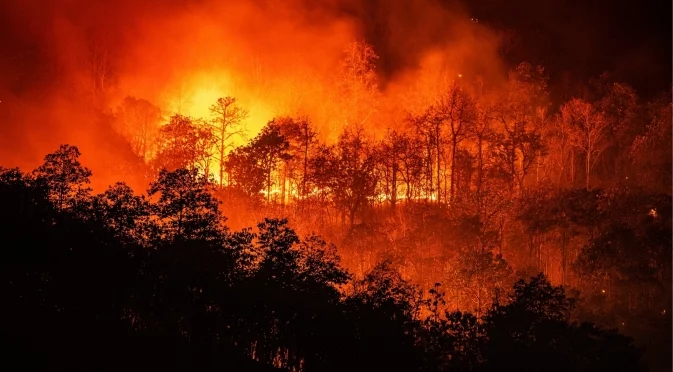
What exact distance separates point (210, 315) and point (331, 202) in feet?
84.5

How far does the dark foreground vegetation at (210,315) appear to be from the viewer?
47.2 feet

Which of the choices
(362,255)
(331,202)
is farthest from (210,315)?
(331,202)

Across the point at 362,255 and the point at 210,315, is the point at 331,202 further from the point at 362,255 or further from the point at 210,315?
the point at 210,315

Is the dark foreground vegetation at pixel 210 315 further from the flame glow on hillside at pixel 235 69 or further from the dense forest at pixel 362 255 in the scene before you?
the flame glow on hillside at pixel 235 69

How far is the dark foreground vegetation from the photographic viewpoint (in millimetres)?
14375

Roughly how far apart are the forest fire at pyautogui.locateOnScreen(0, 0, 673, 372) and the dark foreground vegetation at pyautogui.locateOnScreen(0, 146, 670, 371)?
53mm

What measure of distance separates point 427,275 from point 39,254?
695 inches

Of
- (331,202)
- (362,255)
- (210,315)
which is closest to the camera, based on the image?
(210,315)

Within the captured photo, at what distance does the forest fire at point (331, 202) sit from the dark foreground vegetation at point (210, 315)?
5 cm

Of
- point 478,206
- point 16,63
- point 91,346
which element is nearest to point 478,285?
point 478,206

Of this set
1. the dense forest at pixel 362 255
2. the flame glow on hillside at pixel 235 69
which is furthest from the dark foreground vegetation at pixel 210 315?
the flame glow on hillside at pixel 235 69

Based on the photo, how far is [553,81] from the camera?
66062 millimetres

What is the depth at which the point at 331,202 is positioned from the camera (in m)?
41.3

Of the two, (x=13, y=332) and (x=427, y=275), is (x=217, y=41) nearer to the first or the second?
(x=427, y=275)
